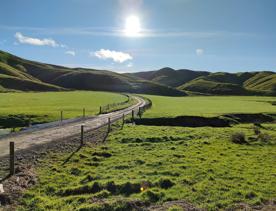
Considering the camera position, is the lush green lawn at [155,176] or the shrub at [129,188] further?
the shrub at [129,188]

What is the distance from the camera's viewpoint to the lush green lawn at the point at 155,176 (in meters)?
16.0

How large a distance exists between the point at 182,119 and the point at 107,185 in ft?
143

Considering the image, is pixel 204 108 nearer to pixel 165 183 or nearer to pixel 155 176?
pixel 155 176

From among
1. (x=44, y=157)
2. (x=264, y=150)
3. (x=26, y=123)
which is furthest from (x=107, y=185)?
(x=26, y=123)

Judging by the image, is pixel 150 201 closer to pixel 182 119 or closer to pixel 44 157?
pixel 44 157

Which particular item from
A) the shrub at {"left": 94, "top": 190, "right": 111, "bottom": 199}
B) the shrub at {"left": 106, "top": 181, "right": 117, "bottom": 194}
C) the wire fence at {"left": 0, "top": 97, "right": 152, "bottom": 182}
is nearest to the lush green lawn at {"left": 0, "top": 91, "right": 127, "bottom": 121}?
the wire fence at {"left": 0, "top": 97, "right": 152, "bottom": 182}

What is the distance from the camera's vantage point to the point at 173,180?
1892 cm

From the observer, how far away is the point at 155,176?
19688mm

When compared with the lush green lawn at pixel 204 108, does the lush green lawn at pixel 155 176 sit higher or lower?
lower

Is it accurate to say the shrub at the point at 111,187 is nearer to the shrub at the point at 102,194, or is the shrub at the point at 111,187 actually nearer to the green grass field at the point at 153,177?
the green grass field at the point at 153,177

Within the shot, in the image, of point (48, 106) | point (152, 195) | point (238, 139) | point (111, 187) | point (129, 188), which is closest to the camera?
point (152, 195)

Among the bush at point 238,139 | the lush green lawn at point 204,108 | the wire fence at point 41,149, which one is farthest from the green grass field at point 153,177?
the lush green lawn at point 204,108

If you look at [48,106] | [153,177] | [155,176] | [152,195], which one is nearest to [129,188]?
[152,195]

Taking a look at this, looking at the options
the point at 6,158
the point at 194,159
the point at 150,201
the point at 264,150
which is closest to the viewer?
the point at 150,201
